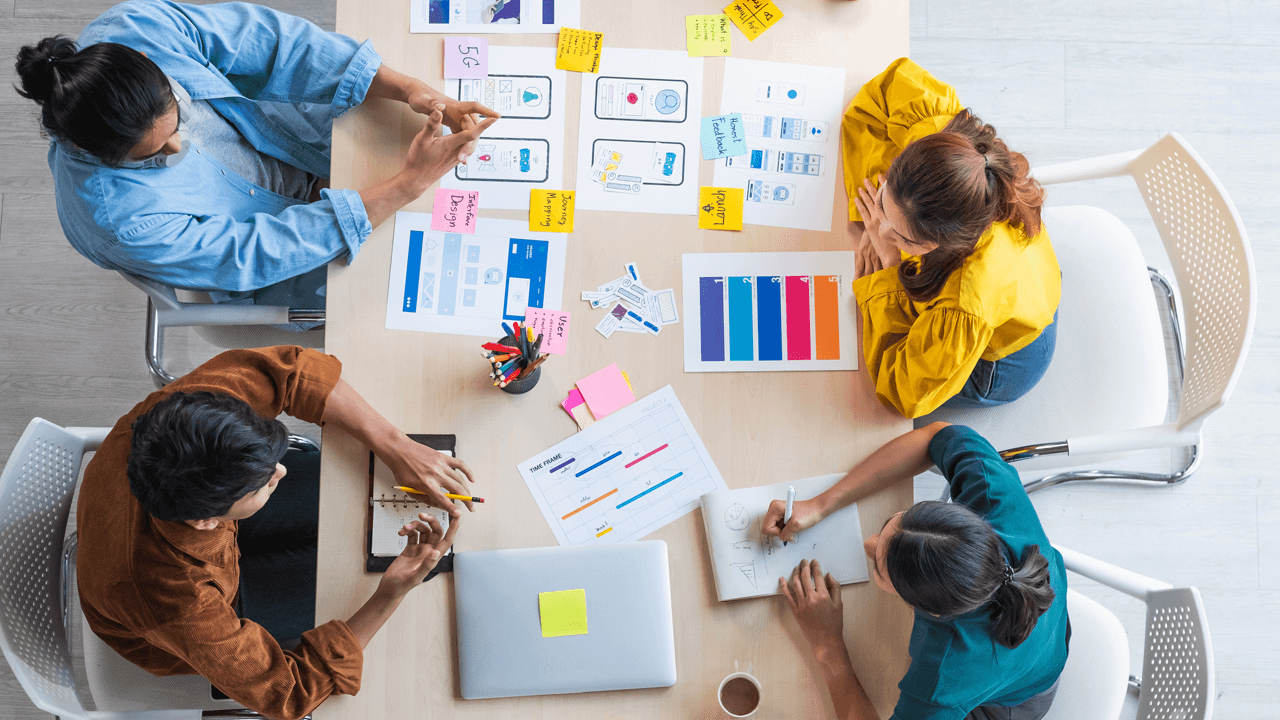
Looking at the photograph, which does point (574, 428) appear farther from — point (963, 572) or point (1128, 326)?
point (1128, 326)

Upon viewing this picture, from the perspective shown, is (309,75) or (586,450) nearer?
(586,450)

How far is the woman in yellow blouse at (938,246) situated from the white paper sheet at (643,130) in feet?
1.06

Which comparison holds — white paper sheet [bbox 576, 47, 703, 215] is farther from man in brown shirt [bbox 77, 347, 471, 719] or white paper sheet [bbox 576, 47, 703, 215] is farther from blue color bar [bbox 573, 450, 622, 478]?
man in brown shirt [bbox 77, 347, 471, 719]

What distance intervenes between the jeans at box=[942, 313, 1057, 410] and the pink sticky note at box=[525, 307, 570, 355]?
2.71ft

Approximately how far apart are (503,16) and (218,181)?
0.65 metres

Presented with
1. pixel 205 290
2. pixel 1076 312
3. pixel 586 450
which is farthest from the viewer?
pixel 1076 312

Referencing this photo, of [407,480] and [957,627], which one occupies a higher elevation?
[407,480]

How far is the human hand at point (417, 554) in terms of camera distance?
4.44 feet

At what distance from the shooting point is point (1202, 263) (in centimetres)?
152

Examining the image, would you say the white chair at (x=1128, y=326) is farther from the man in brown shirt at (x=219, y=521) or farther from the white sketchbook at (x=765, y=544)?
the man in brown shirt at (x=219, y=521)

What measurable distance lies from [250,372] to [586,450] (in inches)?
23.7

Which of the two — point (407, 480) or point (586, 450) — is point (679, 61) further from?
point (407, 480)

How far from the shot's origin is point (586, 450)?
1.47 metres

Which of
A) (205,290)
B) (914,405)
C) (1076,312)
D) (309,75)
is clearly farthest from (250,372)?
(1076,312)
